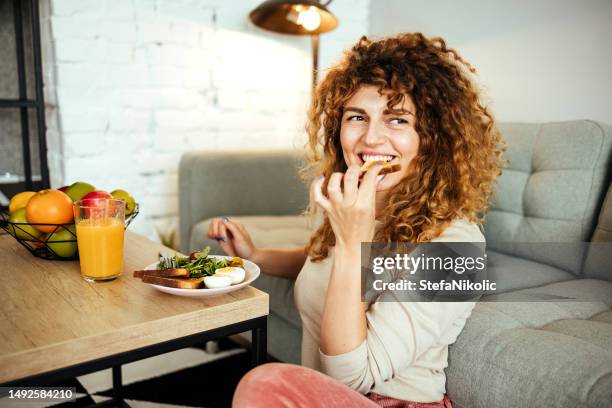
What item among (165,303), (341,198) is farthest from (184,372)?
(341,198)

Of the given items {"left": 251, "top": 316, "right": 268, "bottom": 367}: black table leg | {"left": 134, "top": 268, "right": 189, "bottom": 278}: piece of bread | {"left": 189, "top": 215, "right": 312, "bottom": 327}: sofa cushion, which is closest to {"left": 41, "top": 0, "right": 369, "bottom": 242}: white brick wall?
{"left": 189, "top": 215, "right": 312, "bottom": 327}: sofa cushion

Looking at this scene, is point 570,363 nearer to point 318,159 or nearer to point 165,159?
point 318,159

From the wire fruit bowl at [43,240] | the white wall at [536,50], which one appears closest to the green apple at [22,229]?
the wire fruit bowl at [43,240]

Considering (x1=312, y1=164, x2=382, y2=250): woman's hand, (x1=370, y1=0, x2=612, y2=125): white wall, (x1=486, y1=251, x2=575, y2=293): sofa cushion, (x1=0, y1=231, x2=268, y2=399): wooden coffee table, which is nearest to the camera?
(x1=0, y1=231, x2=268, y2=399): wooden coffee table

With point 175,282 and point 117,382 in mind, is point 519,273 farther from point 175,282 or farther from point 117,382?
point 117,382

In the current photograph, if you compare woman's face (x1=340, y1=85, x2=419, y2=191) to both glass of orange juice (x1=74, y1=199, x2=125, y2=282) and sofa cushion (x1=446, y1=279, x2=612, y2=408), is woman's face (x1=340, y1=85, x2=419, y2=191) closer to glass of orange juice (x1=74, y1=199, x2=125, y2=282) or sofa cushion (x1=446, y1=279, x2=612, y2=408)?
sofa cushion (x1=446, y1=279, x2=612, y2=408)

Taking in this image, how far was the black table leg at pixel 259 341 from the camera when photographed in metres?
0.87

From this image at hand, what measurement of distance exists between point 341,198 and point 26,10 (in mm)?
1976

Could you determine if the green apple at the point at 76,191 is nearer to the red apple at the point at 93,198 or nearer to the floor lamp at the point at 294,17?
the red apple at the point at 93,198

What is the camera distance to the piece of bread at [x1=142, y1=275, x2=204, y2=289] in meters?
0.84

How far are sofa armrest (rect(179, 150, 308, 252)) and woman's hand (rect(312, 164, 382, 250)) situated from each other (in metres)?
1.32

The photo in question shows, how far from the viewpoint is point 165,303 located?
2.73 feet

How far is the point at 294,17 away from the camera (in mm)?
2299

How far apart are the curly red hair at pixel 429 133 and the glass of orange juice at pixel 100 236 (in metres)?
0.40
